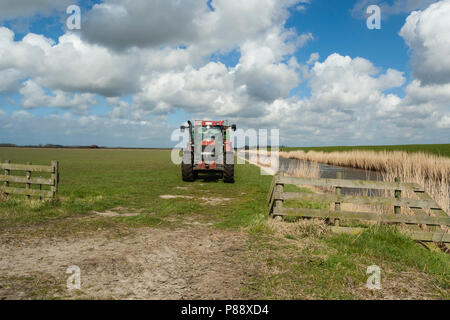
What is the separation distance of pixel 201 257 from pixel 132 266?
1.13 meters

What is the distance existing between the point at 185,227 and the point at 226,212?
195cm

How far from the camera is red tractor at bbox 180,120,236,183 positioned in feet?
48.0

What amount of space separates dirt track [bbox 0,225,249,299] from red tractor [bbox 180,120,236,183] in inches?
337

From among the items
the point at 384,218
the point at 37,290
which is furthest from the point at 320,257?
the point at 37,290

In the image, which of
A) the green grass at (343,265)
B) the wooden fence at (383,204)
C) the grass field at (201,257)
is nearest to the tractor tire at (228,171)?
the grass field at (201,257)

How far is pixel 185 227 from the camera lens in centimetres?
675

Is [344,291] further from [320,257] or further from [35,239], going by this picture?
[35,239]

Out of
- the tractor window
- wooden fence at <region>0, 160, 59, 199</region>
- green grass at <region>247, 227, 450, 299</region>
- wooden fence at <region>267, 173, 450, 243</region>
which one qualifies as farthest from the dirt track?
the tractor window

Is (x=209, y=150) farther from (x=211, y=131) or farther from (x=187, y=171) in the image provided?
(x=187, y=171)

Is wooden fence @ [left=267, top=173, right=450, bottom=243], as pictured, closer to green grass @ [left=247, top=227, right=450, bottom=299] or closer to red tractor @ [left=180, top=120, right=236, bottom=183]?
green grass @ [left=247, top=227, right=450, bottom=299]

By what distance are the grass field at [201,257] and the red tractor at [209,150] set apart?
651 centimetres

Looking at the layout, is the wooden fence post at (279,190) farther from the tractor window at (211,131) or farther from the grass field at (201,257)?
the tractor window at (211,131)

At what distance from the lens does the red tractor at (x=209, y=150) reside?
14.6 meters
